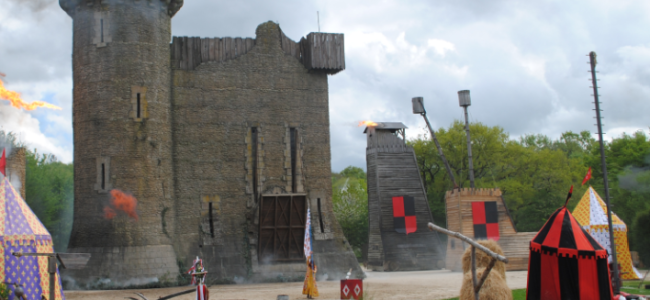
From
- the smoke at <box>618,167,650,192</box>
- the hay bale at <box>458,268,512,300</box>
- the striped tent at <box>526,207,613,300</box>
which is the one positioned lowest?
the hay bale at <box>458,268,512,300</box>

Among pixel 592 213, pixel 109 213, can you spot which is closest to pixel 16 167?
pixel 109 213

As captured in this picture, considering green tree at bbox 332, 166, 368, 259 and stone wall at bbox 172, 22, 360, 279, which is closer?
stone wall at bbox 172, 22, 360, 279

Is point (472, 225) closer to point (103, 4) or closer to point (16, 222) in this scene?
point (103, 4)

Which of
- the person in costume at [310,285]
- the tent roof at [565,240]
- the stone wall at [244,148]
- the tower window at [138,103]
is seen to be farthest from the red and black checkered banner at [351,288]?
the tower window at [138,103]

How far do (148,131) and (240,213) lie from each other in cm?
444

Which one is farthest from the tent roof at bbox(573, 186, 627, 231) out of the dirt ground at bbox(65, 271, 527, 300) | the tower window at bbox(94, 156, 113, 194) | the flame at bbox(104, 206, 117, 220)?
the tower window at bbox(94, 156, 113, 194)

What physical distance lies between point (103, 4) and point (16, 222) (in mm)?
10778

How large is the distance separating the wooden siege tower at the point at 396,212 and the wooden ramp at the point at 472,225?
7.76 ft

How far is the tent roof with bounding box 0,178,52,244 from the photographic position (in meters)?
12.4

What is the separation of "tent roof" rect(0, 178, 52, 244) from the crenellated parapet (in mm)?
9951

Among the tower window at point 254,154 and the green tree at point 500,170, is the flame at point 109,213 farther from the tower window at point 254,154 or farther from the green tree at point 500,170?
the green tree at point 500,170

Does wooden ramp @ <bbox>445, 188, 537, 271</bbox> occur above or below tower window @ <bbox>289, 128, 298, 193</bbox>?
below

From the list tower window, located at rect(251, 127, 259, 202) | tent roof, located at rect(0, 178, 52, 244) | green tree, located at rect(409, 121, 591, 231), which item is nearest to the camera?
tent roof, located at rect(0, 178, 52, 244)

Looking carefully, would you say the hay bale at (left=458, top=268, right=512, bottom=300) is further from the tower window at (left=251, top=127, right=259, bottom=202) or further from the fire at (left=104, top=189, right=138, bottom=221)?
the fire at (left=104, top=189, right=138, bottom=221)
